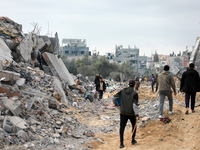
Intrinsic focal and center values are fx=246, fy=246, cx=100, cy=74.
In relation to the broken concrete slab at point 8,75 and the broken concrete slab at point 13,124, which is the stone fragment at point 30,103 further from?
the broken concrete slab at point 13,124

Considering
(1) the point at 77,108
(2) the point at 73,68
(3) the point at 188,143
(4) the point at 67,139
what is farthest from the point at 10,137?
(2) the point at 73,68

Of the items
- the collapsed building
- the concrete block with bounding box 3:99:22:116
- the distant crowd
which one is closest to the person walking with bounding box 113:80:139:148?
the distant crowd

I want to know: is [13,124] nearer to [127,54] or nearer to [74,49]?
[74,49]

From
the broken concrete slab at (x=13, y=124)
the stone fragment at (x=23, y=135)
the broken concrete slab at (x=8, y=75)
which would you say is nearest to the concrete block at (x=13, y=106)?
the broken concrete slab at (x=13, y=124)

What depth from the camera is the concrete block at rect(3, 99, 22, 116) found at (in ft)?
18.2

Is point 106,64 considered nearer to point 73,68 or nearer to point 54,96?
point 73,68

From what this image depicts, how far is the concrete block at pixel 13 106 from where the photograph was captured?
219 inches

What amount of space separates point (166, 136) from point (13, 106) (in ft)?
12.4

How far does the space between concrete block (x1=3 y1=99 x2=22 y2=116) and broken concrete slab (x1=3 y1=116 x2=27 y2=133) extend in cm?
20

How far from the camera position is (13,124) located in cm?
510

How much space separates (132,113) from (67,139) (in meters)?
1.89

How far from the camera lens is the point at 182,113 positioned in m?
7.94

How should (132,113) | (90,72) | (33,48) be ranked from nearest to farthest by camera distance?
(132,113)
(33,48)
(90,72)

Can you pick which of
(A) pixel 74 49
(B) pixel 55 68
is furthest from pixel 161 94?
(A) pixel 74 49
